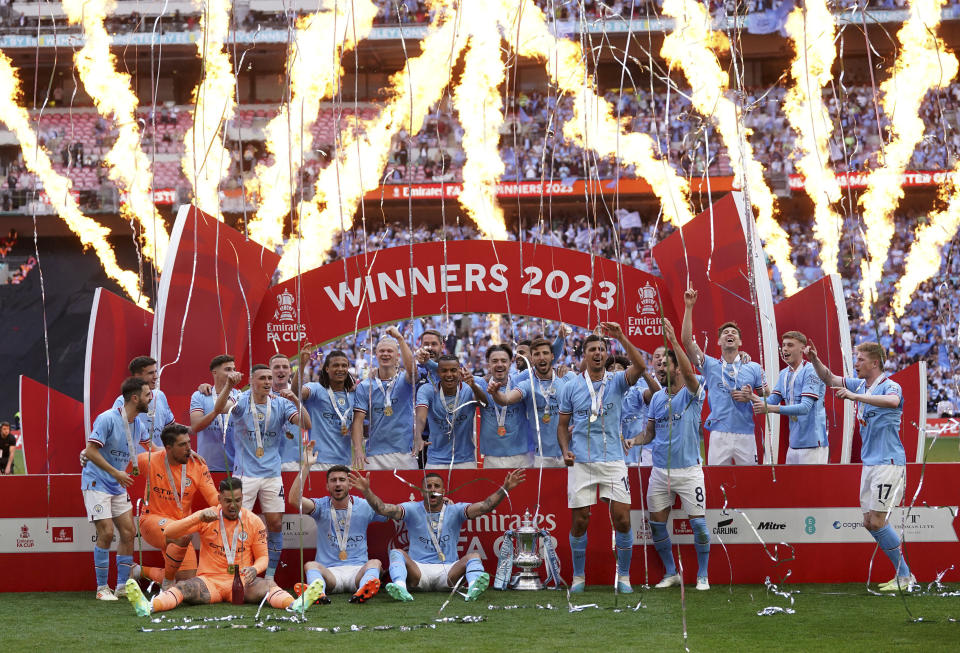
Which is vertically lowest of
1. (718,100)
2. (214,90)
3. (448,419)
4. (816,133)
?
(448,419)

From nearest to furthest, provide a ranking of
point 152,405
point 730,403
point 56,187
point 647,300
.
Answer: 1. point 152,405
2. point 730,403
3. point 647,300
4. point 56,187

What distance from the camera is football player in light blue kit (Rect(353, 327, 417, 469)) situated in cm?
917

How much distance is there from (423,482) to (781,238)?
21.4m

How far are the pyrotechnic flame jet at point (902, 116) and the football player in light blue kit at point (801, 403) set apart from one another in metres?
16.7

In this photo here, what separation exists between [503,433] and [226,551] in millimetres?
2436

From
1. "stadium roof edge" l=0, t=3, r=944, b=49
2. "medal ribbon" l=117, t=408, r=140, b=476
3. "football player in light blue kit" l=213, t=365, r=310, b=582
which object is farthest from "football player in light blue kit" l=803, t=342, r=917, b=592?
"stadium roof edge" l=0, t=3, r=944, b=49

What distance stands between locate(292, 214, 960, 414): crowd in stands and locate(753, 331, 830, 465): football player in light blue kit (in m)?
9.82

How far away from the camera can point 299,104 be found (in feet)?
85.3

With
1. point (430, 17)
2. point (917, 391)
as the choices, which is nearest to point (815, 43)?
point (430, 17)

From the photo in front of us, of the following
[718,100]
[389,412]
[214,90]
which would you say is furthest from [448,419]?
[214,90]

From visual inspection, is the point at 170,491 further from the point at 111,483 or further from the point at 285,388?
the point at 285,388

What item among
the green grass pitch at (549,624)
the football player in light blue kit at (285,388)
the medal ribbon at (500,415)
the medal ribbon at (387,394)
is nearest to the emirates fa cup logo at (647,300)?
the medal ribbon at (500,415)

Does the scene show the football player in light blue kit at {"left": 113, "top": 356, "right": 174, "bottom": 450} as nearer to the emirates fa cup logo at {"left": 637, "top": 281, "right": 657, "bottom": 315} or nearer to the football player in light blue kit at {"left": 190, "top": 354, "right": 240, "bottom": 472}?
the football player in light blue kit at {"left": 190, "top": 354, "right": 240, "bottom": 472}

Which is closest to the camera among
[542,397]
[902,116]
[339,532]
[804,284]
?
[339,532]
